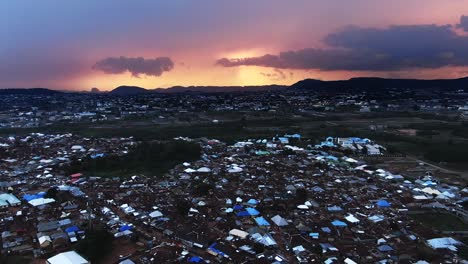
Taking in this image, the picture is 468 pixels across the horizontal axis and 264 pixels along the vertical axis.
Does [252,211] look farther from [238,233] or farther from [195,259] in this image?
[195,259]

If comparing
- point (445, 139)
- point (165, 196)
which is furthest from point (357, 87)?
point (165, 196)

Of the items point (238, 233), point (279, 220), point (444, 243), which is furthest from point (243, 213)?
point (444, 243)

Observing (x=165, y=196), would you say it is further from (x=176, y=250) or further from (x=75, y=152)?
(x=75, y=152)

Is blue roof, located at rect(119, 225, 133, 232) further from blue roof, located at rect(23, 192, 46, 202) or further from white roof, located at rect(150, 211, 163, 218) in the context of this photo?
blue roof, located at rect(23, 192, 46, 202)

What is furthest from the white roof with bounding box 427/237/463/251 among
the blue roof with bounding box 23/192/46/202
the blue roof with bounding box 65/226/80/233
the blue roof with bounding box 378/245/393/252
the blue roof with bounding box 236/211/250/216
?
the blue roof with bounding box 23/192/46/202

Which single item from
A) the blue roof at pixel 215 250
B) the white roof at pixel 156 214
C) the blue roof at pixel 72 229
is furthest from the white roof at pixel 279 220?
the blue roof at pixel 72 229

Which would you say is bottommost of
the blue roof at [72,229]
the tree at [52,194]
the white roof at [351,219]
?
the white roof at [351,219]

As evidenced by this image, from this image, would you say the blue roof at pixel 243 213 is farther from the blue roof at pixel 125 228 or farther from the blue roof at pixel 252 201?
the blue roof at pixel 125 228
